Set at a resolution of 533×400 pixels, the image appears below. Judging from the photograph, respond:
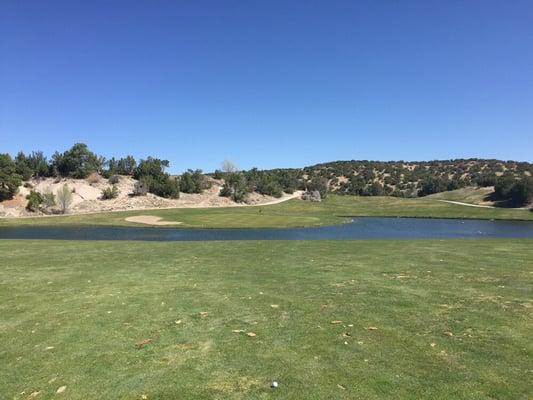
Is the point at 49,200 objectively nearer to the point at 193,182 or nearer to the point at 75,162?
the point at 75,162

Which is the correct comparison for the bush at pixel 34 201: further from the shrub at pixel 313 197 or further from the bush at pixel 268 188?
the shrub at pixel 313 197

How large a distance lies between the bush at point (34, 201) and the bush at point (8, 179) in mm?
2892

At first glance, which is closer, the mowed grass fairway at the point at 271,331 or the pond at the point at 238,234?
the mowed grass fairway at the point at 271,331

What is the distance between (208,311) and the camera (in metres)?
10.6

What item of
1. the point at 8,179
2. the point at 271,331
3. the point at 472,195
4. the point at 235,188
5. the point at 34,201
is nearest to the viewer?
the point at 271,331

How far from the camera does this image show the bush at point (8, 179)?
7010cm

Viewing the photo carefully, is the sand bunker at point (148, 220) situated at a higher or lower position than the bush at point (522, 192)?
lower

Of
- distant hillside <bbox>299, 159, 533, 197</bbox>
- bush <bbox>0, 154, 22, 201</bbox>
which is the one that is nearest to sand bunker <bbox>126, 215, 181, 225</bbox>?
bush <bbox>0, 154, 22, 201</bbox>

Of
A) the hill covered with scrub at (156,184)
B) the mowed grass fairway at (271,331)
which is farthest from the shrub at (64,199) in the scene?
the mowed grass fairway at (271,331)

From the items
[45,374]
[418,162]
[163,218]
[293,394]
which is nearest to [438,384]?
[293,394]

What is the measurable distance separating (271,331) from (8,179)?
72.7 meters

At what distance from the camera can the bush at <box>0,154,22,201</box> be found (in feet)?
230

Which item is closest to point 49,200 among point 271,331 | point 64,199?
point 64,199

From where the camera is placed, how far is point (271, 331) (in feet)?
29.7
